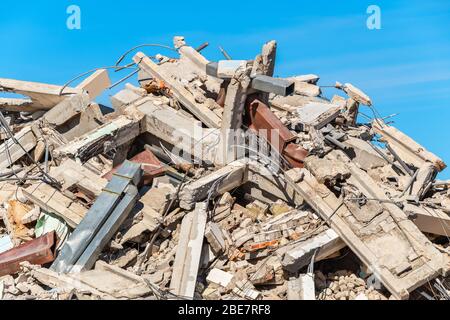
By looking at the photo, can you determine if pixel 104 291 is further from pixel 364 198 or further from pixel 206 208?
pixel 364 198

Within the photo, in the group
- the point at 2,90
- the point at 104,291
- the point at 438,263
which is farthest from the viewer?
the point at 2,90

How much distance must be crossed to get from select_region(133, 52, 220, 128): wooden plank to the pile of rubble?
0.05 metres

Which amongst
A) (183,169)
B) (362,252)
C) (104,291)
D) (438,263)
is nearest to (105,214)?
(104,291)

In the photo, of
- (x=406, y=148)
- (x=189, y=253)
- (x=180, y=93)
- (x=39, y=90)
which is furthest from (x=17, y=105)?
(x=406, y=148)

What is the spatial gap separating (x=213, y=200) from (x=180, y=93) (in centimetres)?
339

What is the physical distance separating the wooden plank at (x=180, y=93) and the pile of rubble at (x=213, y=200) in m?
0.05

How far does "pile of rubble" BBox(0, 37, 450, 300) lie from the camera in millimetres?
10352

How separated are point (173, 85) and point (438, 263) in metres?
7.33

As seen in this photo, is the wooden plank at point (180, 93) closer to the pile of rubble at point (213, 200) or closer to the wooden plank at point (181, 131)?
the pile of rubble at point (213, 200)

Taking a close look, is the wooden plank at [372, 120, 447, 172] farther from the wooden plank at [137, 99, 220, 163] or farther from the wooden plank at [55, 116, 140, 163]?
the wooden plank at [55, 116, 140, 163]

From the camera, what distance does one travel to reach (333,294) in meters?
10.7

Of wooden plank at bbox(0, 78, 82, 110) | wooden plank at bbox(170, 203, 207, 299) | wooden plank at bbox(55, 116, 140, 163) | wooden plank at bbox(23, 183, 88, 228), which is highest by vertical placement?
wooden plank at bbox(0, 78, 82, 110)

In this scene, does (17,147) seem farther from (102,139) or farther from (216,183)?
(216,183)

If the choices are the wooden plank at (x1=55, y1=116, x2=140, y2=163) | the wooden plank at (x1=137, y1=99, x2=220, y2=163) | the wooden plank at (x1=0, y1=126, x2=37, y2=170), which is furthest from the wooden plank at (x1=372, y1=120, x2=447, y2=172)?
the wooden plank at (x1=0, y1=126, x2=37, y2=170)
